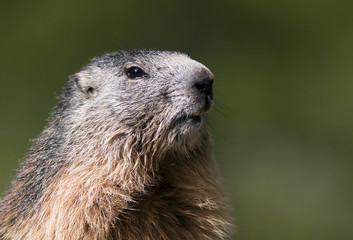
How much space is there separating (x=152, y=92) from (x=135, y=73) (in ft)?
0.90

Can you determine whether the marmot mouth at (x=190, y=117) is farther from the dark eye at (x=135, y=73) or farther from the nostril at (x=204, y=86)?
A: the dark eye at (x=135, y=73)

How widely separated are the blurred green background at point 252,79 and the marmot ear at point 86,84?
5559 millimetres

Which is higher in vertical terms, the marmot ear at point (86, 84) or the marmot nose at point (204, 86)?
the marmot nose at point (204, 86)

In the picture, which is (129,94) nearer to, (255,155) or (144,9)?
(255,155)

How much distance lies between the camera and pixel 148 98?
386cm

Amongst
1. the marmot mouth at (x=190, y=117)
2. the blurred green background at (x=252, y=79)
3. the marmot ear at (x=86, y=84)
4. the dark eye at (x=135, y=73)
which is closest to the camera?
the marmot mouth at (x=190, y=117)

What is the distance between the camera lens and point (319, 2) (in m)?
11.5

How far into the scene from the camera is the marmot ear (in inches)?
164

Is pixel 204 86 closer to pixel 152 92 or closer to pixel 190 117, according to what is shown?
pixel 190 117

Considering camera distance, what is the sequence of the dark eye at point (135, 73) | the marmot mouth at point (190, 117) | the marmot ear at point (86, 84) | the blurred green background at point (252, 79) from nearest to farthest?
the marmot mouth at point (190, 117)
the dark eye at point (135, 73)
the marmot ear at point (86, 84)
the blurred green background at point (252, 79)

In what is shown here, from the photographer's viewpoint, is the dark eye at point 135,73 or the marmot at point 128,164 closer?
the marmot at point 128,164

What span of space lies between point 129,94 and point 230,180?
6.64 metres

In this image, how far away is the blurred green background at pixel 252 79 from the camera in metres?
9.95

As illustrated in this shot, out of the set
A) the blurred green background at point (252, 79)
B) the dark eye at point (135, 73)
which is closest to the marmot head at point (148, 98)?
the dark eye at point (135, 73)
